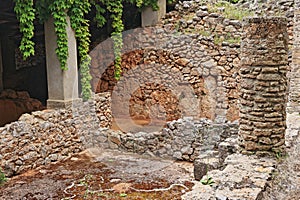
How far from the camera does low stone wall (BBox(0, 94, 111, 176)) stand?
8345 mm

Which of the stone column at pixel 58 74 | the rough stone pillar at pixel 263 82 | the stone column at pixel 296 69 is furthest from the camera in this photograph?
the stone column at pixel 58 74

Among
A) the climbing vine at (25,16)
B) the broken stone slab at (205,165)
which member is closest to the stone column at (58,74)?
the climbing vine at (25,16)

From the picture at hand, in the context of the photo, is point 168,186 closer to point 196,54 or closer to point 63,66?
point 63,66

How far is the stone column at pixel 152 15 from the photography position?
1280 centimetres

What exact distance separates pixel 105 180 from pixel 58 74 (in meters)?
3.35

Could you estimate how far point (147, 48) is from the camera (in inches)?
506

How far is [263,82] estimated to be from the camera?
530cm

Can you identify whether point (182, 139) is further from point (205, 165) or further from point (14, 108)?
point (14, 108)

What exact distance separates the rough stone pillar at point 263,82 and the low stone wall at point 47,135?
5.38 meters

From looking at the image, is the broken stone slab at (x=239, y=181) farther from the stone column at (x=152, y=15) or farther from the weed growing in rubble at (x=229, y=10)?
the stone column at (x=152, y=15)

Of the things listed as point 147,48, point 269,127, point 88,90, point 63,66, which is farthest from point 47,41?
point 269,127

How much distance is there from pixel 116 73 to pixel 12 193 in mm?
6116

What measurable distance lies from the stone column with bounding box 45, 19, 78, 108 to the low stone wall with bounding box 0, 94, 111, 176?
0.33 metres

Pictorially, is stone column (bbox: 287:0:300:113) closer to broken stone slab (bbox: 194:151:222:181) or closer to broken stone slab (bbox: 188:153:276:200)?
broken stone slab (bbox: 194:151:222:181)
